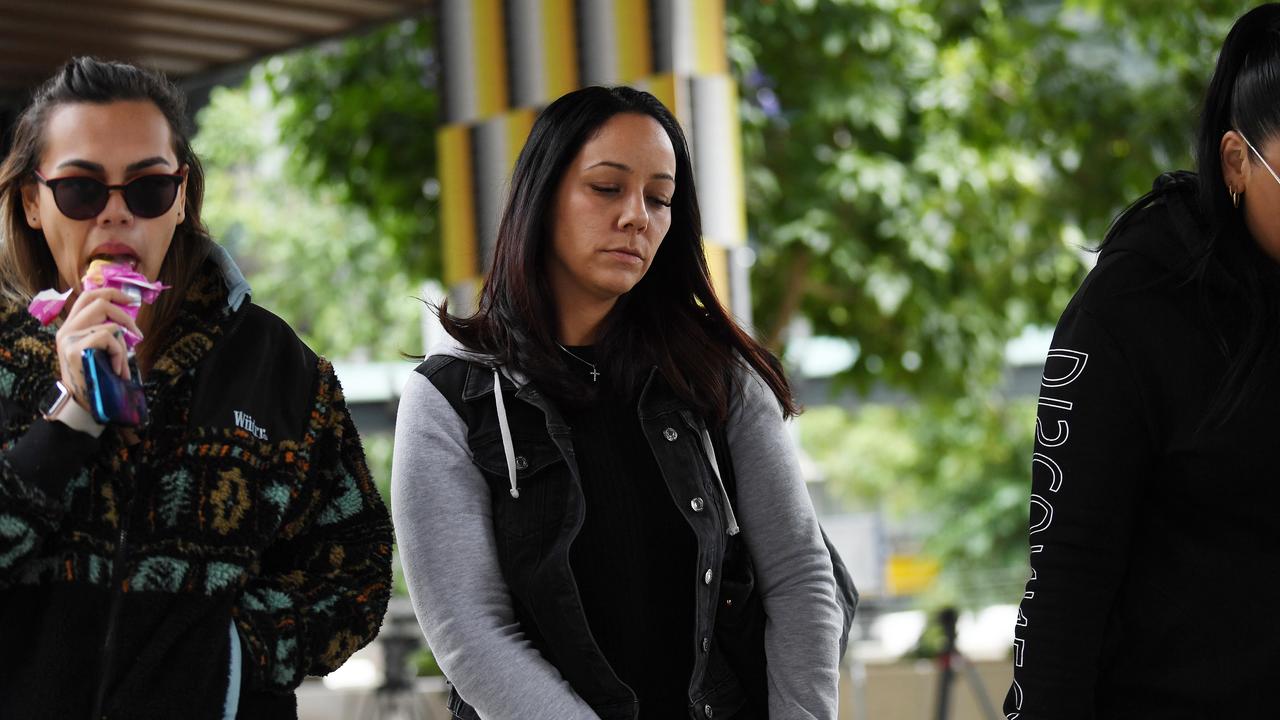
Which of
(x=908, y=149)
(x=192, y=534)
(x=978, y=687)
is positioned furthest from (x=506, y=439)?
(x=978, y=687)

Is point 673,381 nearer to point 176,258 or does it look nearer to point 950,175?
point 176,258

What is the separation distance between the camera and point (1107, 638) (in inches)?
78.9

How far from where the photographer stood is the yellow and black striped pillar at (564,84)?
5320 millimetres

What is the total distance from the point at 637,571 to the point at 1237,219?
3.17ft

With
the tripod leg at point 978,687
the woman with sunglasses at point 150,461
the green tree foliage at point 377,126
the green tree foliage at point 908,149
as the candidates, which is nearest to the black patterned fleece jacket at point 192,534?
the woman with sunglasses at point 150,461

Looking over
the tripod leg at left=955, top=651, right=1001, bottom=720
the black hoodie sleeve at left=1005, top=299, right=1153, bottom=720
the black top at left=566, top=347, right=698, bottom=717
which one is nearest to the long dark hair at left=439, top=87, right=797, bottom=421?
the black top at left=566, top=347, right=698, bottom=717

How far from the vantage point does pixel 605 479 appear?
2336 mm

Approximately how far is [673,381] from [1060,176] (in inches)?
252

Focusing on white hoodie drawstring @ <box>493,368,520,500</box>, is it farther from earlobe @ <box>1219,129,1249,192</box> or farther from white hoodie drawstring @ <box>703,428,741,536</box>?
earlobe @ <box>1219,129,1249,192</box>

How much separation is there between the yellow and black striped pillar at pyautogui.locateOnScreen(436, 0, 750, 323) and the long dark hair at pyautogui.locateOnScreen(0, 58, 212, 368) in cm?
A: 306

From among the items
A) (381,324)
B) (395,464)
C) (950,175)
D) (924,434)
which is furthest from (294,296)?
(395,464)

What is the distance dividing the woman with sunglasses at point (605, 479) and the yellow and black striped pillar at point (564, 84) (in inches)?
107

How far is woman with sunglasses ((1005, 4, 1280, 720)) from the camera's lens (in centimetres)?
195

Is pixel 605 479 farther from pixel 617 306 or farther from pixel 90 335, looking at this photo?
pixel 90 335
